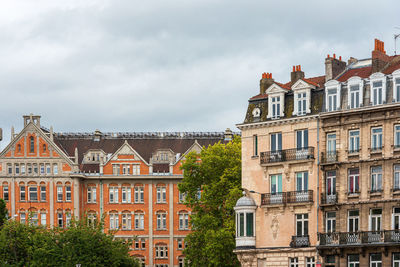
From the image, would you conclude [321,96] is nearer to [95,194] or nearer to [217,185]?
[217,185]

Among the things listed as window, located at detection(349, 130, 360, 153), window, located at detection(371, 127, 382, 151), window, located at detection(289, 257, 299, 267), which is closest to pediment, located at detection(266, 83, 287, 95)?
window, located at detection(349, 130, 360, 153)

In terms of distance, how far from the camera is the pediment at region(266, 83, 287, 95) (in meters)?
75.2

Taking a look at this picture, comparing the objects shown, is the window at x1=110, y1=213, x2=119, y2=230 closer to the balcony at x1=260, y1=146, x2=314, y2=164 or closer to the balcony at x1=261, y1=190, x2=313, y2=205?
the balcony at x1=260, y1=146, x2=314, y2=164

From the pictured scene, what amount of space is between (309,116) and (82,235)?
29.1 meters

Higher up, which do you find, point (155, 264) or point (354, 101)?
point (354, 101)

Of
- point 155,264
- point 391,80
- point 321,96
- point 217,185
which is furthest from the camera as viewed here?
point 155,264

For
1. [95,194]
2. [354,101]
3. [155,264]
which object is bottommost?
[155,264]

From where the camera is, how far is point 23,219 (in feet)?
395

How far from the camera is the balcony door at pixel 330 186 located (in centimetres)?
7119

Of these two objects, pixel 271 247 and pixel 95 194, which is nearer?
pixel 271 247

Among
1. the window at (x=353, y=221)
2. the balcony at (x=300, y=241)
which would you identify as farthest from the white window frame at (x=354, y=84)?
the balcony at (x=300, y=241)

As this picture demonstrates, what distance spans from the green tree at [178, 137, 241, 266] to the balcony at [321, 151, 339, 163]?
17.0 m

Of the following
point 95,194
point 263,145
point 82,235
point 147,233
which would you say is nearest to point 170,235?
point 147,233

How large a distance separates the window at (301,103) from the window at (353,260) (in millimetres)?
11203
